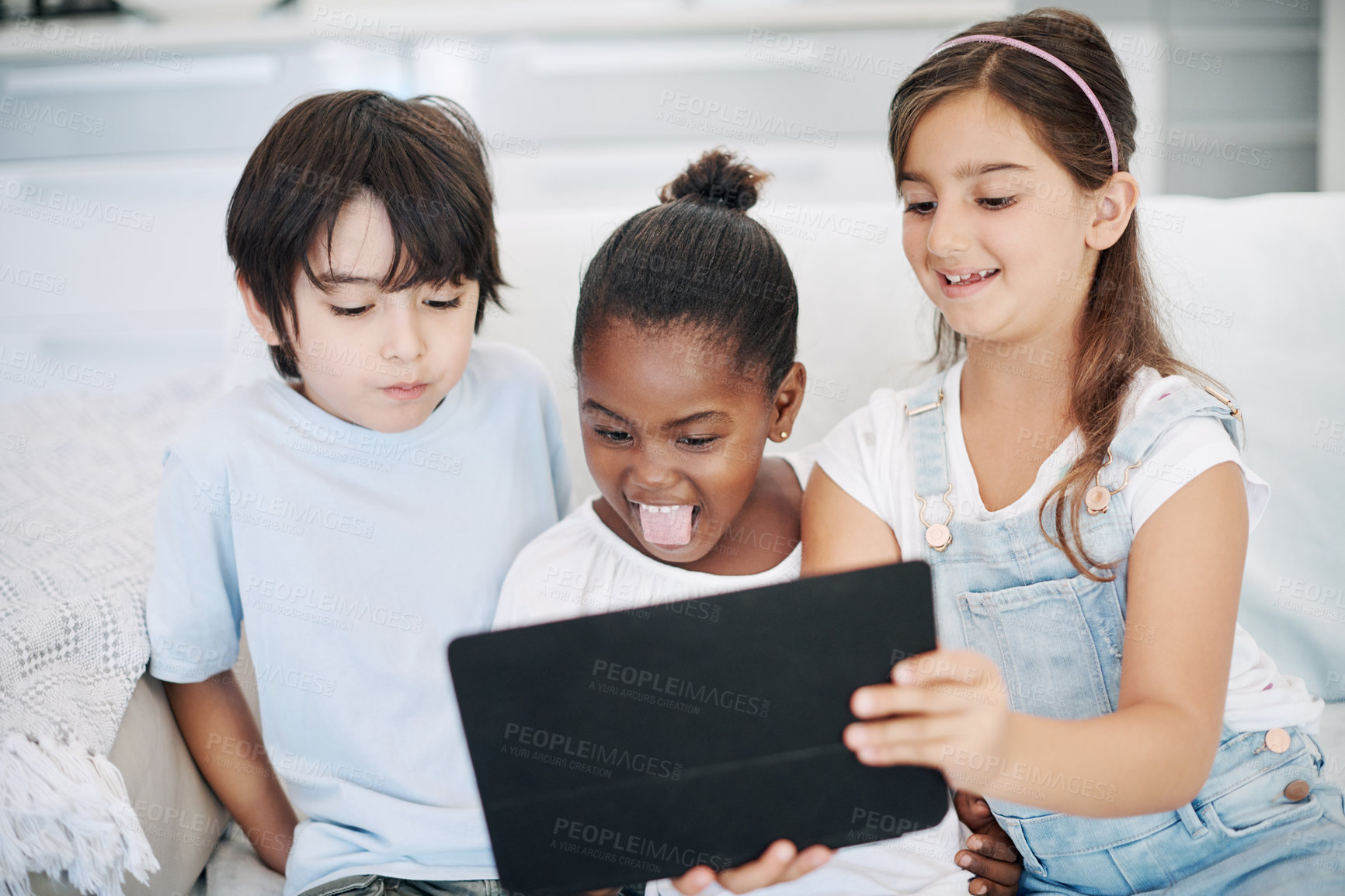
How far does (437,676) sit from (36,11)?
287 centimetres

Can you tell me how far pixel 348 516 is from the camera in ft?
3.23

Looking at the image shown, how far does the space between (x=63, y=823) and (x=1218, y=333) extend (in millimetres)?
1353

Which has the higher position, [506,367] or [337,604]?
[506,367]

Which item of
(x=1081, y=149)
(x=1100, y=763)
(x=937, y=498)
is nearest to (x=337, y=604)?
(x=937, y=498)

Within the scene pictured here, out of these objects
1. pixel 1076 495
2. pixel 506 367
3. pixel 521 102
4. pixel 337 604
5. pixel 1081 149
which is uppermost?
pixel 521 102

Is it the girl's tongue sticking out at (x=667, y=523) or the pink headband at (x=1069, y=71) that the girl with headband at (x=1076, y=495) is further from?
the girl's tongue sticking out at (x=667, y=523)

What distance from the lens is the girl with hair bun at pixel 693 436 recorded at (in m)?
0.89

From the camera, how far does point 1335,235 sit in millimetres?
1212

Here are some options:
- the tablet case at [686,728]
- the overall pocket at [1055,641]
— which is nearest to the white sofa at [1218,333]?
the overall pocket at [1055,641]

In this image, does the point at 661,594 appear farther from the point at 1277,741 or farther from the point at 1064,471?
the point at 1277,741

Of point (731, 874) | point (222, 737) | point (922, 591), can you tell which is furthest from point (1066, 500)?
point (222, 737)

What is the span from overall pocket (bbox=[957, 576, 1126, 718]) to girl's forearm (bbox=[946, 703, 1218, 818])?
138 millimetres

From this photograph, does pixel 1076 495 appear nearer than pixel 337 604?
Yes

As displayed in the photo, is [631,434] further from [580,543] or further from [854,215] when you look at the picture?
[854,215]
